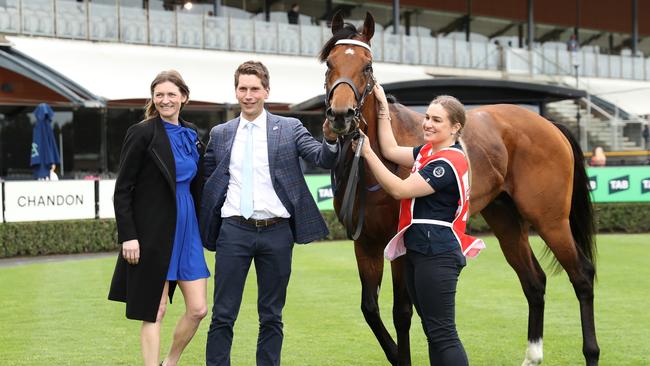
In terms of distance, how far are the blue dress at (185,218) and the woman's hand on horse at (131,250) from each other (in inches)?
8.4

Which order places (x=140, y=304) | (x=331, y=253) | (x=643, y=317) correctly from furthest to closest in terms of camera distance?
(x=331, y=253)
(x=643, y=317)
(x=140, y=304)

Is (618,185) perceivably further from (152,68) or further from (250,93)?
(250,93)

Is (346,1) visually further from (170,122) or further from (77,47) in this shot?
(170,122)

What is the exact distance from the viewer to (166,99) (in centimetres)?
462

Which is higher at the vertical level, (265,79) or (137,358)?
(265,79)

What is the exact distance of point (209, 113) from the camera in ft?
76.3

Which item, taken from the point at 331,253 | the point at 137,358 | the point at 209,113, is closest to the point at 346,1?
the point at 209,113

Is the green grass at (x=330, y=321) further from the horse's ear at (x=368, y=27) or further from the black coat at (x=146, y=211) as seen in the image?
the horse's ear at (x=368, y=27)

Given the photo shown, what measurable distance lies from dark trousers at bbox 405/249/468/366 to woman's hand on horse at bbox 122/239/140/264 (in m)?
1.50

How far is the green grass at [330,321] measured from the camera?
20.2 ft

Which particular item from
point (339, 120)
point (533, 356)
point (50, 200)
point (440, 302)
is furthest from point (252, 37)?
point (440, 302)

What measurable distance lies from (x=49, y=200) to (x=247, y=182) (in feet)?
33.3

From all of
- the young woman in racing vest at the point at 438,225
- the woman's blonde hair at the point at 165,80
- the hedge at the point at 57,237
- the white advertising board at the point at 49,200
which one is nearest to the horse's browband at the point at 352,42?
the young woman in racing vest at the point at 438,225

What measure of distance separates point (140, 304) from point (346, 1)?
79.7ft
